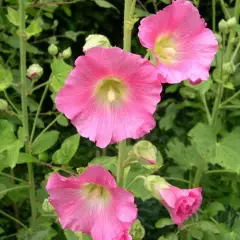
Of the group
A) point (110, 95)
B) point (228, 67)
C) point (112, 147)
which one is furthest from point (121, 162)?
point (112, 147)

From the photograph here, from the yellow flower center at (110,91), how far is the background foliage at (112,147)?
0.25 m

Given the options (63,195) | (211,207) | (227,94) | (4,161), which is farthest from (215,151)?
(63,195)

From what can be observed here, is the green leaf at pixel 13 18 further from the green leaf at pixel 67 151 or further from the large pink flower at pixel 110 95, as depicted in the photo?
the large pink flower at pixel 110 95

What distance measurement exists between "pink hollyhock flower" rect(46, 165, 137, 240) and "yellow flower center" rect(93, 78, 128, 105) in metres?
0.13

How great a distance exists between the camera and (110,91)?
40.6 inches

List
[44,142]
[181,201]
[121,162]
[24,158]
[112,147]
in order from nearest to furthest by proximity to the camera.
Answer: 1. [181,201]
2. [121,162]
3. [24,158]
4. [44,142]
5. [112,147]

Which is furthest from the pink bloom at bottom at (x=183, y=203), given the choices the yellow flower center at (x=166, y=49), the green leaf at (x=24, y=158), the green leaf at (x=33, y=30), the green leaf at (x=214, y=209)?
the green leaf at (x=214, y=209)

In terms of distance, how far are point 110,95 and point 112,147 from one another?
Answer: 147 cm

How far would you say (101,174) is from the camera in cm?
105

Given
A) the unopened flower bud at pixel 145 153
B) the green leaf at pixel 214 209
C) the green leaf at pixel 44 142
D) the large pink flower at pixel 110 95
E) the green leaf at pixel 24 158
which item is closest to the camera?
the large pink flower at pixel 110 95

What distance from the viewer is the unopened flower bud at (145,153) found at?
1.09 meters

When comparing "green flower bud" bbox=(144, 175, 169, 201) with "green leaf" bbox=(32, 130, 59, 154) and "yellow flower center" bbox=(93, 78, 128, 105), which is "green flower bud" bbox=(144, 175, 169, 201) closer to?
"yellow flower center" bbox=(93, 78, 128, 105)

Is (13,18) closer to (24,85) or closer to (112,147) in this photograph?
(24,85)

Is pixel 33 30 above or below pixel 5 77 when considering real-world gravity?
above
